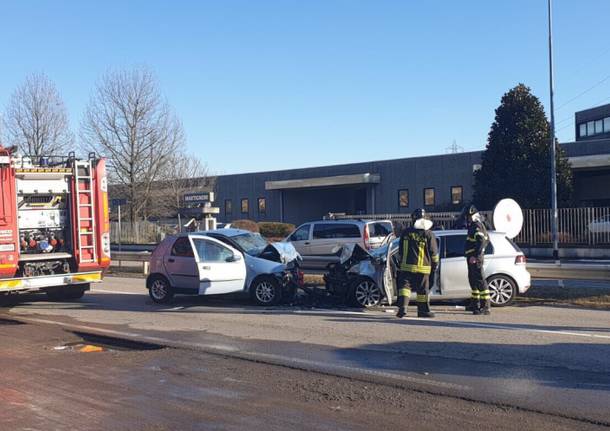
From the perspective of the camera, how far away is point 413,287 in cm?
1143

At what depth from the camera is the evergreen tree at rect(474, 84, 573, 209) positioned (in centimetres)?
3164

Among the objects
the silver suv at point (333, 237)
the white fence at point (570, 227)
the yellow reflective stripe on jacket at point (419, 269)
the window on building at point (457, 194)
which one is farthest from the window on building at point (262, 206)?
the yellow reflective stripe on jacket at point (419, 269)

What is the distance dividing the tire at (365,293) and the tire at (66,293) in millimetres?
6865

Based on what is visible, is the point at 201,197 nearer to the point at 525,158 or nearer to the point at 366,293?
the point at 525,158

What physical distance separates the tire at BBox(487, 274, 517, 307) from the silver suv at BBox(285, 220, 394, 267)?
925 centimetres

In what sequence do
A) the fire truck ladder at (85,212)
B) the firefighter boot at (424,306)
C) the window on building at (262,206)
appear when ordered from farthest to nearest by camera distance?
1. the window on building at (262,206)
2. the fire truck ladder at (85,212)
3. the firefighter boot at (424,306)

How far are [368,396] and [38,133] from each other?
126 ft

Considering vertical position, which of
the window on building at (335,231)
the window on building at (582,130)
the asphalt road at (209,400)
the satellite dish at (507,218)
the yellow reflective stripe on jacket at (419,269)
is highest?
the window on building at (582,130)

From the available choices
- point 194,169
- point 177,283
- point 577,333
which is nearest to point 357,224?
point 177,283

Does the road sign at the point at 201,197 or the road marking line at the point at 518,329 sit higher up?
the road sign at the point at 201,197

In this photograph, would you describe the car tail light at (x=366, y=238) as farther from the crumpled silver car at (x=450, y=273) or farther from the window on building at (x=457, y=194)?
the window on building at (x=457, y=194)

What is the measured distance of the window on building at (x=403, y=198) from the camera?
47.1 meters

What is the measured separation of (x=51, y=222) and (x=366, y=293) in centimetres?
702

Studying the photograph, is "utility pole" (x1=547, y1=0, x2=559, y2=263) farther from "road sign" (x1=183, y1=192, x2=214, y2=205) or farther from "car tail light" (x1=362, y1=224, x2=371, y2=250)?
"road sign" (x1=183, y1=192, x2=214, y2=205)
